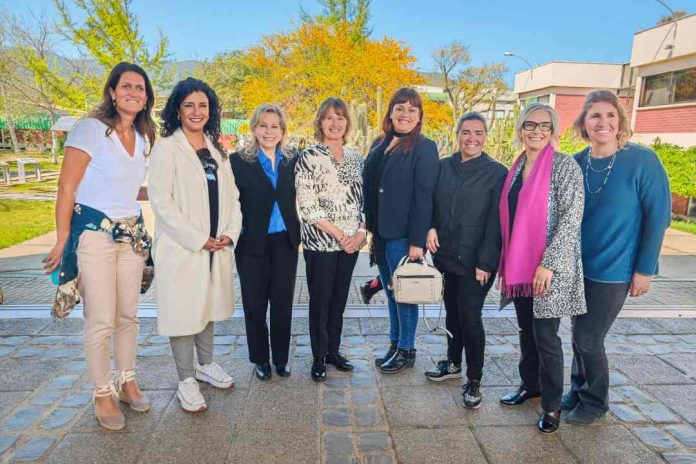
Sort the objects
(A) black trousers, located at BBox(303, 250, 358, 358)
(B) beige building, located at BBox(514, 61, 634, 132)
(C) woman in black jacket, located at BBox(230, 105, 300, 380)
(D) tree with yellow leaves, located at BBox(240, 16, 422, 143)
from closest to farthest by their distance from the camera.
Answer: (C) woman in black jacket, located at BBox(230, 105, 300, 380), (A) black trousers, located at BBox(303, 250, 358, 358), (D) tree with yellow leaves, located at BBox(240, 16, 422, 143), (B) beige building, located at BBox(514, 61, 634, 132)

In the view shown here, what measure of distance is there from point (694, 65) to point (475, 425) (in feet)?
49.4

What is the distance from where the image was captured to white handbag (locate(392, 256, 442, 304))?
299cm

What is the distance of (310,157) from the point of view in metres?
3.09

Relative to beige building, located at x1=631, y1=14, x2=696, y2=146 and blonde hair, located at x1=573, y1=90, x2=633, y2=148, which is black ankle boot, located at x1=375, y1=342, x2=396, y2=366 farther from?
beige building, located at x1=631, y1=14, x2=696, y2=146

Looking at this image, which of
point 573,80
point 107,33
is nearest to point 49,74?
point 107,33

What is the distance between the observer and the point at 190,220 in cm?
273

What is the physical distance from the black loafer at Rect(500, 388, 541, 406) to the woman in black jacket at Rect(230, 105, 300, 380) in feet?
4.97

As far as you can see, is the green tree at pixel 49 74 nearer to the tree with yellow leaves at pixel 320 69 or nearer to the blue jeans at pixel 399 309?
the tree with yellow leaves at pixel 320 69

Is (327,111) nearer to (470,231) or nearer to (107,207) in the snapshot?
(470,231)

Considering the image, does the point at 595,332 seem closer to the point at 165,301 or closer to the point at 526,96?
the point at 165,301

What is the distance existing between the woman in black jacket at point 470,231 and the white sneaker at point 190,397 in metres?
1.67

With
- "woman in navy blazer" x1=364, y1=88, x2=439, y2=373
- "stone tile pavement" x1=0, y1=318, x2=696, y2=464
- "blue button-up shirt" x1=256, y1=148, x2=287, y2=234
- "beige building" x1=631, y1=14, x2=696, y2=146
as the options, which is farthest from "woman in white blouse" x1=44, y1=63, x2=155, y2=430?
"beige building" x1=631, y1=14, x2=696, y2=146

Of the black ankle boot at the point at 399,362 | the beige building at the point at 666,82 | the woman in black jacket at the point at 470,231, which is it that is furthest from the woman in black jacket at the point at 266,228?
the beige building at the point at 666,82

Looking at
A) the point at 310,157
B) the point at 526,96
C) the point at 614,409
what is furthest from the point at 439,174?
the point at 526,96
